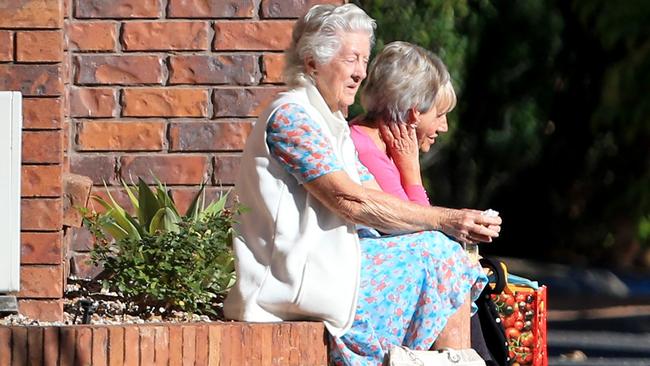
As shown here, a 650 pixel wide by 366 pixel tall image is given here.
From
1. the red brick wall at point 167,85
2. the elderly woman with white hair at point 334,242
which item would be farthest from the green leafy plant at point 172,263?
the red brick wall at point 167,85

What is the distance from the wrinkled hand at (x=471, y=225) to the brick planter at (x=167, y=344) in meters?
0.47

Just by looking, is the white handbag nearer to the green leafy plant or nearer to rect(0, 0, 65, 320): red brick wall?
the green leafy plant

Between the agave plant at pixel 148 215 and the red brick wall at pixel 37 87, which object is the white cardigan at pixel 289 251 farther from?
the red brick wall at pixel 37 87

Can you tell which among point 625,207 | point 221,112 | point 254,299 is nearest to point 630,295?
point 625,207

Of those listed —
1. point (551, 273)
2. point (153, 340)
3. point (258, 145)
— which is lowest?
point (551, 273)

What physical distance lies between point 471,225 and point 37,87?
1.32 meters

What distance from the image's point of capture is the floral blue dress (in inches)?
181

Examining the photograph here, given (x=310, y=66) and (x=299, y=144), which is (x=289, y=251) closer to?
(x=299, y=144)

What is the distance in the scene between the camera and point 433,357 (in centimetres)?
463

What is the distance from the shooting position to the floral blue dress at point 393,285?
461cm

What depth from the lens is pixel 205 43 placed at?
571cm

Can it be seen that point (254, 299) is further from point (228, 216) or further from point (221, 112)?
point (221, 112)

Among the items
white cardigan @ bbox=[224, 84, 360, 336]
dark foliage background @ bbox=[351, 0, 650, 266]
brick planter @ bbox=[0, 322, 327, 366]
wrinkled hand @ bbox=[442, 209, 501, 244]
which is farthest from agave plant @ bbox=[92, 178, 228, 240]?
dark foliage background @ bbox=[351, 0, 650, 266]

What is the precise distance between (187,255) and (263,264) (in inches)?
9.8
